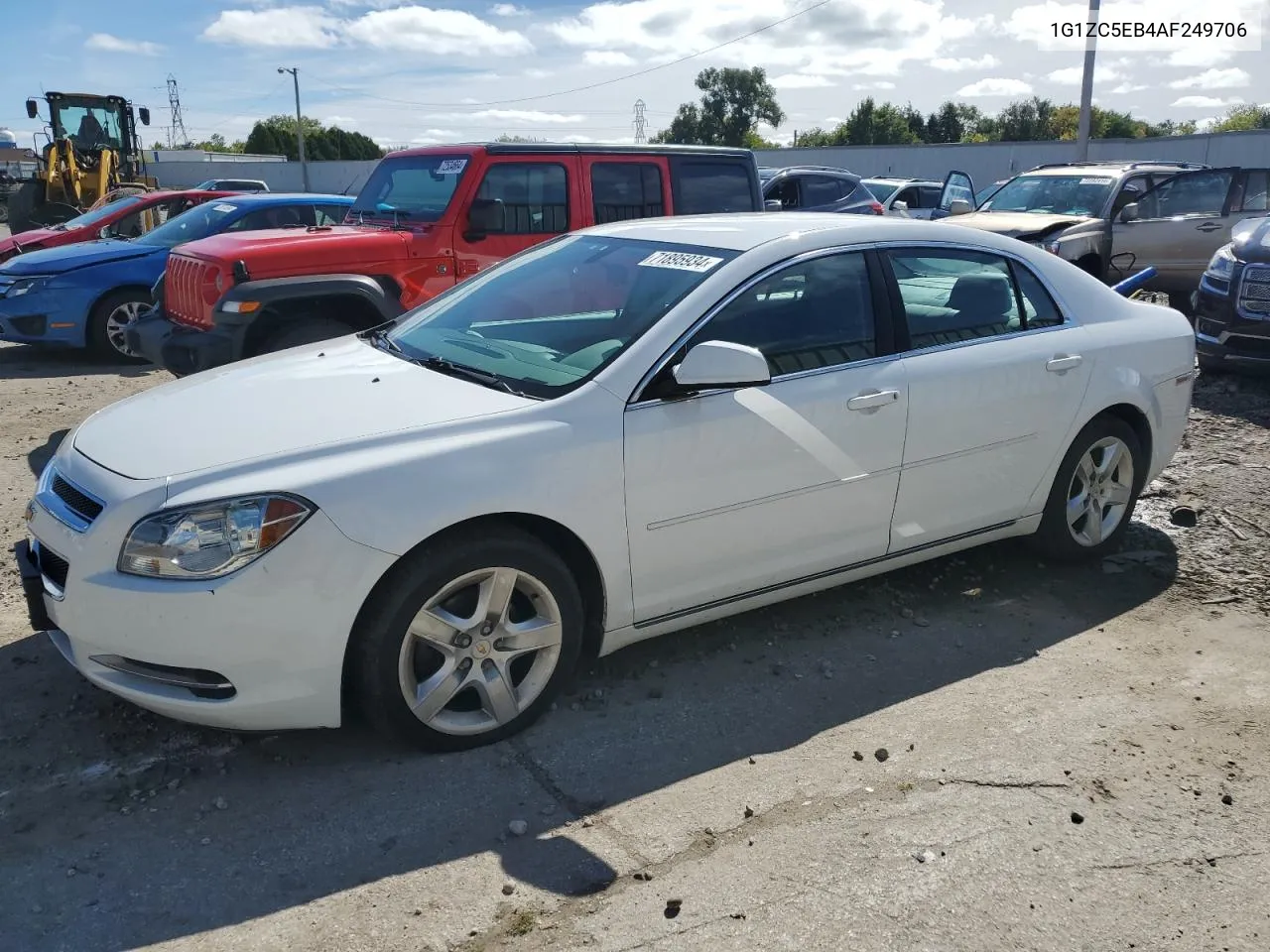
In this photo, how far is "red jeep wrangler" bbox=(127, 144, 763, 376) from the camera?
6.73 m

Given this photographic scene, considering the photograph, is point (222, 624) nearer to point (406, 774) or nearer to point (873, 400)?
point (406, 774)

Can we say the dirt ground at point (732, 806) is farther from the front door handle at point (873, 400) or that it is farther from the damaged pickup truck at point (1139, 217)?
the damaged pickup truck at point (1139, 217)

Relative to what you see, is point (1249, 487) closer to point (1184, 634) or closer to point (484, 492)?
point (1184, 634)

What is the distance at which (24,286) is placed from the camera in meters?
9.56

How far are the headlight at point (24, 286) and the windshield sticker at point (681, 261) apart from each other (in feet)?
25.1

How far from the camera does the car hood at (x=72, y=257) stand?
9.63 metres

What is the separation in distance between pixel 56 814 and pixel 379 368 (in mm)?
1763

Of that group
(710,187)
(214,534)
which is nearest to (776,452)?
(214,534)

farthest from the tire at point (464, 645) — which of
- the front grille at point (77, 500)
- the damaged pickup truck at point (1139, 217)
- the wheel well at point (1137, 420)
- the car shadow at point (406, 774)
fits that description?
the damaged pickup truck at point (1139, 217)

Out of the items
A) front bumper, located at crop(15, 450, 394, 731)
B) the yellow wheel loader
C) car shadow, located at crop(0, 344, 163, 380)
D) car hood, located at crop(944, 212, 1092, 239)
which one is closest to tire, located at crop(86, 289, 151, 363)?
car shadow, located at crop(0, 344, 163, 380)

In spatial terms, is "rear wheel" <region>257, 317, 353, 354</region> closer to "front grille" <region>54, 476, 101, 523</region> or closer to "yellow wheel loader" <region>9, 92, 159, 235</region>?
"front grille" <region>54, 476, 101, 523</region>

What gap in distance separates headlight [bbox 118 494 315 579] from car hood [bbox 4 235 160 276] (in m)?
7.82

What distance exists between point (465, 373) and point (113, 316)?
24.3ft

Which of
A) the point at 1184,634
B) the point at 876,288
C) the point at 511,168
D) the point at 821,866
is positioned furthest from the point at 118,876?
the point at 511,168
